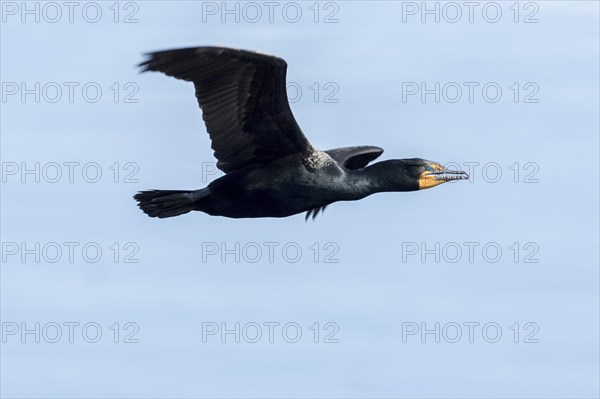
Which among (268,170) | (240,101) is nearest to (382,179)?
(268,170)

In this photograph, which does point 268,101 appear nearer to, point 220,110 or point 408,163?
point 220,110

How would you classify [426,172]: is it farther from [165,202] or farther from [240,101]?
[165,202]

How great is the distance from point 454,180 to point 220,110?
2.63 metres

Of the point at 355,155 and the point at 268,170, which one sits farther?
the point at 355,155

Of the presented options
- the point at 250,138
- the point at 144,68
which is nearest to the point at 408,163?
the point at 250,138

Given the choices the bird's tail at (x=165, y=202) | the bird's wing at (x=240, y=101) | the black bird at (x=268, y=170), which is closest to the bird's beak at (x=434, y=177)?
the black bird at (x=268, y=170)

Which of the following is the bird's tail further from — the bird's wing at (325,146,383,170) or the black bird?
the bird's wing at (325,146,383,170)

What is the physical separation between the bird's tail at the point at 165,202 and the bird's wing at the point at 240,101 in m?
0.52

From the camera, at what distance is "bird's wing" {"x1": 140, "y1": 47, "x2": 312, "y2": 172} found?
16953 mm

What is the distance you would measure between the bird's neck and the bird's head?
0.05m

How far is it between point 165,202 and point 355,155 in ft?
9.23

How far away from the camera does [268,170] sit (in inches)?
727

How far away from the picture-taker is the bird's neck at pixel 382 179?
18.6 m

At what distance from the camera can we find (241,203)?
1847 cm
